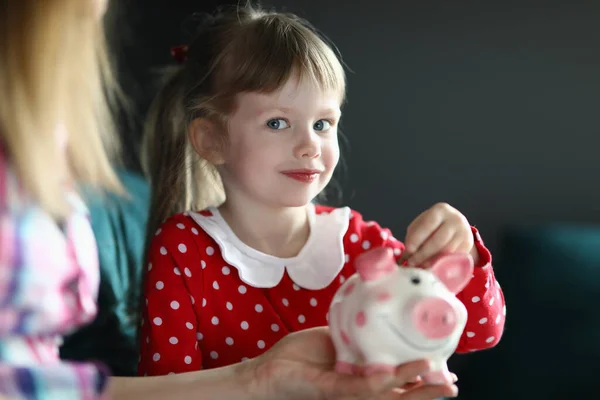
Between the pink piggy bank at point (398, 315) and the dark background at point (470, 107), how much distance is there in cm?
88

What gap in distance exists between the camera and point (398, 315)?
0.73 m

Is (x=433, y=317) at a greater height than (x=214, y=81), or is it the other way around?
(x=214, y=81)

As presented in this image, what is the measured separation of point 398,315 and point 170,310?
40 cm

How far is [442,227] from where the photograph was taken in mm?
916

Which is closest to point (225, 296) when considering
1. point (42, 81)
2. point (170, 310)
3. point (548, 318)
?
point (170, 310)

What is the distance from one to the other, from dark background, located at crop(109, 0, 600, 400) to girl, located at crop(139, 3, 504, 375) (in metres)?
0.50

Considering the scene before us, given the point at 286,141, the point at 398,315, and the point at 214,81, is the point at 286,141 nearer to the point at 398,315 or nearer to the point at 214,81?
the point at 214,81

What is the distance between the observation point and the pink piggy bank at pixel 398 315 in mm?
731

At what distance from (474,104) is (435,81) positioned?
98 millimetres

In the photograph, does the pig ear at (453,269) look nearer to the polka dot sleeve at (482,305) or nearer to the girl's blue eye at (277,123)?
the polka dot sleeve at (482,305)

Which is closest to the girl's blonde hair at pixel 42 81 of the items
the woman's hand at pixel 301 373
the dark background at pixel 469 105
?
the woman's hand at pixel 301 373

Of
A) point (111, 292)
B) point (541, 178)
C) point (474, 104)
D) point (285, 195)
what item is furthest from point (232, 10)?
point (541, 178)

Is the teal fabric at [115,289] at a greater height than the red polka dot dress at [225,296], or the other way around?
the red polka dot dress at [225,296]

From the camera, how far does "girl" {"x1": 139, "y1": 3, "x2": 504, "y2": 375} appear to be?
1.01 metres
